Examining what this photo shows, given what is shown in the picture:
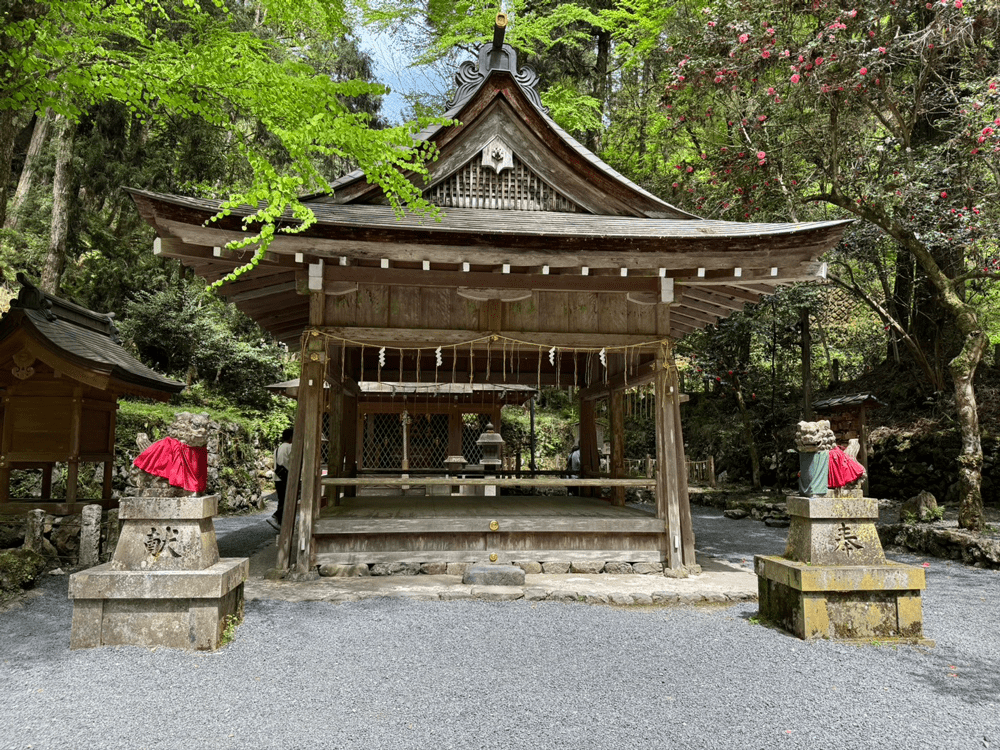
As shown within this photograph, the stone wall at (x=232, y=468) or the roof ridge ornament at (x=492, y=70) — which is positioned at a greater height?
the roof ridge ornament at (x=492, y=70)

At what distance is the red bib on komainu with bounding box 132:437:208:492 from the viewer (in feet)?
15.8

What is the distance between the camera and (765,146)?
10711 mm

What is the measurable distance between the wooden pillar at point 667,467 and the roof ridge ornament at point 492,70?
4.13m

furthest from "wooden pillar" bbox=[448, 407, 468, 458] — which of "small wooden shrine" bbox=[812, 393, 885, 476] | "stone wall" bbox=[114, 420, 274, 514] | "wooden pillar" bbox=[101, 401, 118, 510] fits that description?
"wooden pillar" bbox=[101, 401, 118, 510]

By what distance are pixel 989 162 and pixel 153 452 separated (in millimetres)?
11608

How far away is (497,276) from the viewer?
25.3 ft

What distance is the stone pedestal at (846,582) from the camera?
4.93 meters

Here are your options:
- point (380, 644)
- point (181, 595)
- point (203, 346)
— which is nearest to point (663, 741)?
point (380, 644)

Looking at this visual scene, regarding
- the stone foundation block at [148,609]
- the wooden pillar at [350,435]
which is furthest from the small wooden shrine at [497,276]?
the stone foundation block at [148,609]

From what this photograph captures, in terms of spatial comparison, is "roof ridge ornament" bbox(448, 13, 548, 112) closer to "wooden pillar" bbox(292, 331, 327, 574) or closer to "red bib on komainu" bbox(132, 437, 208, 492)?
"wooden pillar" bbox(292, 331, 327, 574)

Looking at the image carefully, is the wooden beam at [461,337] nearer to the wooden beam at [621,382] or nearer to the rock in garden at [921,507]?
the wooden beam at [621,382]

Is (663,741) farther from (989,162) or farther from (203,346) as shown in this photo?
(203,346)

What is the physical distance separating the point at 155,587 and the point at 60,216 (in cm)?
1207

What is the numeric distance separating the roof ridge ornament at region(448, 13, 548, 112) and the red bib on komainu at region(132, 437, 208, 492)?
602cm
